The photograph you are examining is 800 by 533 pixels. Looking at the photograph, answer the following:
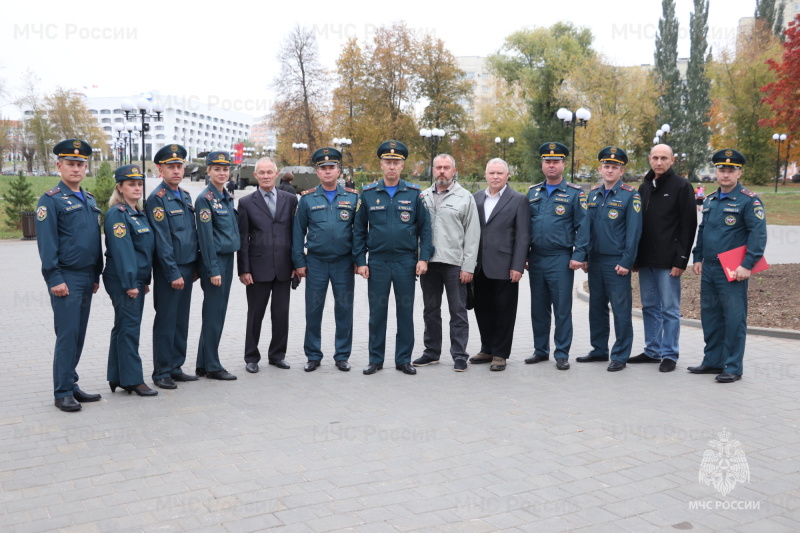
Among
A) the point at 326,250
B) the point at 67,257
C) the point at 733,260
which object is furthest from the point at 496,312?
the point at 67,257

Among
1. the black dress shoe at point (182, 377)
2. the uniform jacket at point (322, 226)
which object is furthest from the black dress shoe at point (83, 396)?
the uniform jacket at point (322, 226)

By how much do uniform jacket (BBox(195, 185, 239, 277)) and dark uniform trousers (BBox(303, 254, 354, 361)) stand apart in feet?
2.72

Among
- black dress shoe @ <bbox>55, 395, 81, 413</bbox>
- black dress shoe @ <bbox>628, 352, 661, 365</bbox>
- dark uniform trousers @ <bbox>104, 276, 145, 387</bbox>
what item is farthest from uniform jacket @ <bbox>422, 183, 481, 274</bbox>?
black dress shoe @ <bbox>55, 395, 81, 413</bbox>

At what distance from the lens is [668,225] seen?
701cm

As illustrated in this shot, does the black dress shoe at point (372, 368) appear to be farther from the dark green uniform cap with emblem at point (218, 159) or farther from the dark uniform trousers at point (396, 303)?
the dark green uniform cap with emblem at point (218, 159)

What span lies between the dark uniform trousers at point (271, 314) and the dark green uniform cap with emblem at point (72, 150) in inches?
78.9

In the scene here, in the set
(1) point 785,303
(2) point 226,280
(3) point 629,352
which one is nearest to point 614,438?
(3) point 629,352

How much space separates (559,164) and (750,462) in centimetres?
354

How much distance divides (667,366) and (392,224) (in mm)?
3036

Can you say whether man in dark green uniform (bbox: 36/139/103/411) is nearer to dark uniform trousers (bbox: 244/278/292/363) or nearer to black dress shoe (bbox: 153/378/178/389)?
black dress shoe (bbox: 153/378/178/389)

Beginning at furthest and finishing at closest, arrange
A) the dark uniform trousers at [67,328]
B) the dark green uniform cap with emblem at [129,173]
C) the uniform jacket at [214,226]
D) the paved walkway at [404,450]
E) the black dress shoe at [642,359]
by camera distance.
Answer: the black dress shoe at [642,359]
the uniform jacket at [214,226]
the dark green uniform cap with emblem at [129,173]
the dark uniform trousers at [67,328]
the paved walkway at [404,450]

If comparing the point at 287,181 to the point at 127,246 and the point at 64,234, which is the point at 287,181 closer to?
the point at 127,246

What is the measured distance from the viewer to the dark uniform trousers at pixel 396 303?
6902mm

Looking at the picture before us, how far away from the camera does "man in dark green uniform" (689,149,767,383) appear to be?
649 centimetres
